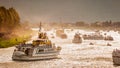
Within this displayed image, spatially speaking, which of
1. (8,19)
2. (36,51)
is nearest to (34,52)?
(36,51)

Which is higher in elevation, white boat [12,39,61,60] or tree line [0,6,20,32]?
tree line [0,6,20,32]

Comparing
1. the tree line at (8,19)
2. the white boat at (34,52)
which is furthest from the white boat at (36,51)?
the tree line at (8,19)

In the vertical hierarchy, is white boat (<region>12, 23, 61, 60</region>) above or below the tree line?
below

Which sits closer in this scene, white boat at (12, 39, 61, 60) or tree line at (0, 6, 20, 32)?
white boat at (12, 39, 61, 60)

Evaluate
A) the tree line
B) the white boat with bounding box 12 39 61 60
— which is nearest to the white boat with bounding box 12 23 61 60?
the white boat with bounding box 12 39 61 60

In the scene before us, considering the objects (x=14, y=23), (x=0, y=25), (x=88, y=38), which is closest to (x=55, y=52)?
(x=0, y=25)

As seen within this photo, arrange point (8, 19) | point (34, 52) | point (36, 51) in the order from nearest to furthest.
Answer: point (34, 52)
point (36, 51)
point (8, 19)

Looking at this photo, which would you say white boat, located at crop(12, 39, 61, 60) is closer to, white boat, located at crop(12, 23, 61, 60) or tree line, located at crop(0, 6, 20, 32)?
white boat, located at crop(12, 23, 61, 60)

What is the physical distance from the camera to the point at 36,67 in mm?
59250

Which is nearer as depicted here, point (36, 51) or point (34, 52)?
point (34, 52)

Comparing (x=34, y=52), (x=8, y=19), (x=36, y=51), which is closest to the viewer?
(x=34, y=52)

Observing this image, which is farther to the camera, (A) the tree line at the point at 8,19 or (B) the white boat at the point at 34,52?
(A) the tree line at the point at 8,19

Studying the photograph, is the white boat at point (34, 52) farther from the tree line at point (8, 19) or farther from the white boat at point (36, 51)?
the tree line at point (8, 19)

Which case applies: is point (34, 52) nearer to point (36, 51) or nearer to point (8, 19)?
point (36, 51)
